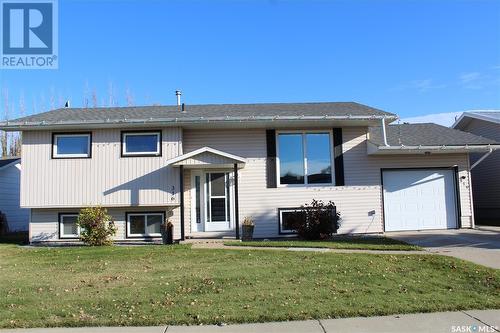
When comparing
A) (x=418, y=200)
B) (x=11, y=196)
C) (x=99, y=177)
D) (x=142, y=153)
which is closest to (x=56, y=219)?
(x=99, y=177)

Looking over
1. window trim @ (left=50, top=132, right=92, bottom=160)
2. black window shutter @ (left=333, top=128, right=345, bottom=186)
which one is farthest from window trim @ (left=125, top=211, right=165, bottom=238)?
black window shutter @ (left=333, top=128, right=345, bottom=186)

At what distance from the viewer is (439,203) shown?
16.5m

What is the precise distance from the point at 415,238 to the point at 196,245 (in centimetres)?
634

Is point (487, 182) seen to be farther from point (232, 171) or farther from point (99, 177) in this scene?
point (99, 177)

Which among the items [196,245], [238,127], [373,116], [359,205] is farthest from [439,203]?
[196,245]

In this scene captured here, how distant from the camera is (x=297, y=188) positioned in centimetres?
1573

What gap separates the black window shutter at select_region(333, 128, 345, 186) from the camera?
15.9 meters

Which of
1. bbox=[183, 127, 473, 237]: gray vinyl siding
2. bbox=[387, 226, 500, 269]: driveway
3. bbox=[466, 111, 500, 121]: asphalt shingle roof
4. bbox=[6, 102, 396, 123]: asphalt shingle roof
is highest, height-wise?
bbox=[466, 111, 500, 121]: asphalt shingle roof

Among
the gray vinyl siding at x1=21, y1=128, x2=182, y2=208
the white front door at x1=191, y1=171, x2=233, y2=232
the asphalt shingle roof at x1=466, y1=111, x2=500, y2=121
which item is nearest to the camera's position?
the gray vinyl siding at x1=21, y1=128, x2=182, y2=208

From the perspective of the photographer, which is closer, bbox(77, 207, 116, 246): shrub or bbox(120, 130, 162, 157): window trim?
bbox(77, 207, 116, 246): shrub

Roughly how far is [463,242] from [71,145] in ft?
39.4

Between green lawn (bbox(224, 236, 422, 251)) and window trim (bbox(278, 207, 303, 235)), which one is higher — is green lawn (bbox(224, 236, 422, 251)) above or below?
below

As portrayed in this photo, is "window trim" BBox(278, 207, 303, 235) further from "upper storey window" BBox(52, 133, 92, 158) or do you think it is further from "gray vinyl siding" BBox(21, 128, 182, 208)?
"upper storey window" BBox(52, 133, 92, 158)

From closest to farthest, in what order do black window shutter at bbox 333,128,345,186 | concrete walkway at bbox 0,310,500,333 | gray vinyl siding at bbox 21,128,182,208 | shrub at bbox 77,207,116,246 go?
concrete walkway at bbox 0,310,500,333, shrub at bbox 77,207,116,246, gray vinyl siding at bbox 21,128,182,208, black window shutter at bbox 333,128,345,186
